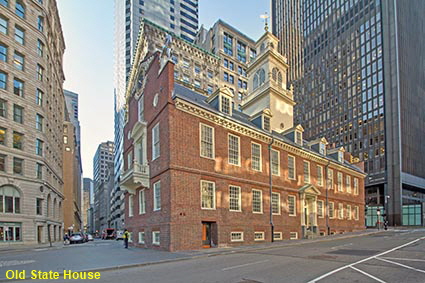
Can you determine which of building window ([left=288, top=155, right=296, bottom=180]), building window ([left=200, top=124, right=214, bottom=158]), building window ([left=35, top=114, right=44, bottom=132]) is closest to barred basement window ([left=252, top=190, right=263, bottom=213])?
building window ([left=288, top=155, right=296, bottom=180])

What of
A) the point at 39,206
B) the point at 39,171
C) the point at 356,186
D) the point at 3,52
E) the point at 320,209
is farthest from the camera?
the point at 356,186

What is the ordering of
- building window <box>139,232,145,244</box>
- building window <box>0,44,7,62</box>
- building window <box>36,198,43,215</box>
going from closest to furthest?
building window <box>139,232,145,244</box> < building window <box>0,44,7,62</box> < building window <box>36,198,43,215</box>

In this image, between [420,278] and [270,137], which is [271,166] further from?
[420,278]

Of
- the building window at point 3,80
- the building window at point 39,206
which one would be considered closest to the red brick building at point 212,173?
the building window at point 3,80

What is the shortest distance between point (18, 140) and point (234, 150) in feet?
97.2

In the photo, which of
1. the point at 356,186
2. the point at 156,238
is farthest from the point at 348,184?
the point at 156,238

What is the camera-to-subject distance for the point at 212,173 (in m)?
22.2

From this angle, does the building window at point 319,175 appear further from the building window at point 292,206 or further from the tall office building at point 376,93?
the tall office building at point 376,93

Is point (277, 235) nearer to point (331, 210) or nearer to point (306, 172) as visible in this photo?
point (306, 172)

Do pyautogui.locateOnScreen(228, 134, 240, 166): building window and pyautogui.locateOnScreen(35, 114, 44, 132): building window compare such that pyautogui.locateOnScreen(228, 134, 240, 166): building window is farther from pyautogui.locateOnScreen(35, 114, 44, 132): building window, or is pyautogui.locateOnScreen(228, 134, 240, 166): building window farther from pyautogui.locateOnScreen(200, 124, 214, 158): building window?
pyautogui.locateOnScreen(35, 114, 44, 132): building window

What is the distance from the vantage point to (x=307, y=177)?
32.9 meters

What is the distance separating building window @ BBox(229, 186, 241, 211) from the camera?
23.7 m

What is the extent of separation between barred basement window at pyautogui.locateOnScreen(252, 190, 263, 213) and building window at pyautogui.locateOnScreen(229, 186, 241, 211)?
206 cm

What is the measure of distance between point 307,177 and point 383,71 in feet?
196
